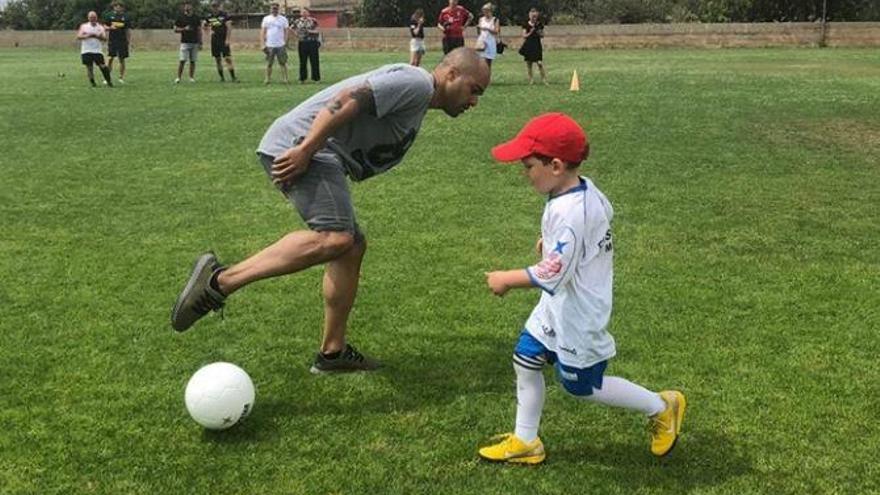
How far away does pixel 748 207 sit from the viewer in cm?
835

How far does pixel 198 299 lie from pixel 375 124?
4.01 ft

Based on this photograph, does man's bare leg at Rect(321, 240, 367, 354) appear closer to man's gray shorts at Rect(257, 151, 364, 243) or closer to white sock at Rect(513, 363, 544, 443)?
man's gray shorts at Rect(257, 151, 364, 243)

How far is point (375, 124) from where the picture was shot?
4.34 m

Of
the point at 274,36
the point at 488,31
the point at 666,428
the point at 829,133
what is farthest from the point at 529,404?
the point at 274,36

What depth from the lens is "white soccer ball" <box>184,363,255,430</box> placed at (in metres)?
3.91

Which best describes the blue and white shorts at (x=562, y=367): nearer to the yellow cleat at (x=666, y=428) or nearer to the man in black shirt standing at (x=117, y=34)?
the yellow cleat at (x=666, y=428)

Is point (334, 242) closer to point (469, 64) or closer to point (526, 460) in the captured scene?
point (469, 64)

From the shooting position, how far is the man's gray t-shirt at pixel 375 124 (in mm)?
4078

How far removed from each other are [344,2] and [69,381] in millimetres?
92189

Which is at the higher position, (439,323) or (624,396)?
(624,396)

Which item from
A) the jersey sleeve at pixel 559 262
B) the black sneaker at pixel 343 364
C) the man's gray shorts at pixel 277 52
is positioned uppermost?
the man's gray shorts at pixel 277 52

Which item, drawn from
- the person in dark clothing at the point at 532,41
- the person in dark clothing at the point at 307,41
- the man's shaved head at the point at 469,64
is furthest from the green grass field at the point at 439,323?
the person in dark clothing at the point at 307,41

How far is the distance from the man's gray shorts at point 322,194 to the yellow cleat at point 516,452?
4.26ft

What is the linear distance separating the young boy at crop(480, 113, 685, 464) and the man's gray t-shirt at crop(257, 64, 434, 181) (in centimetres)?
76
